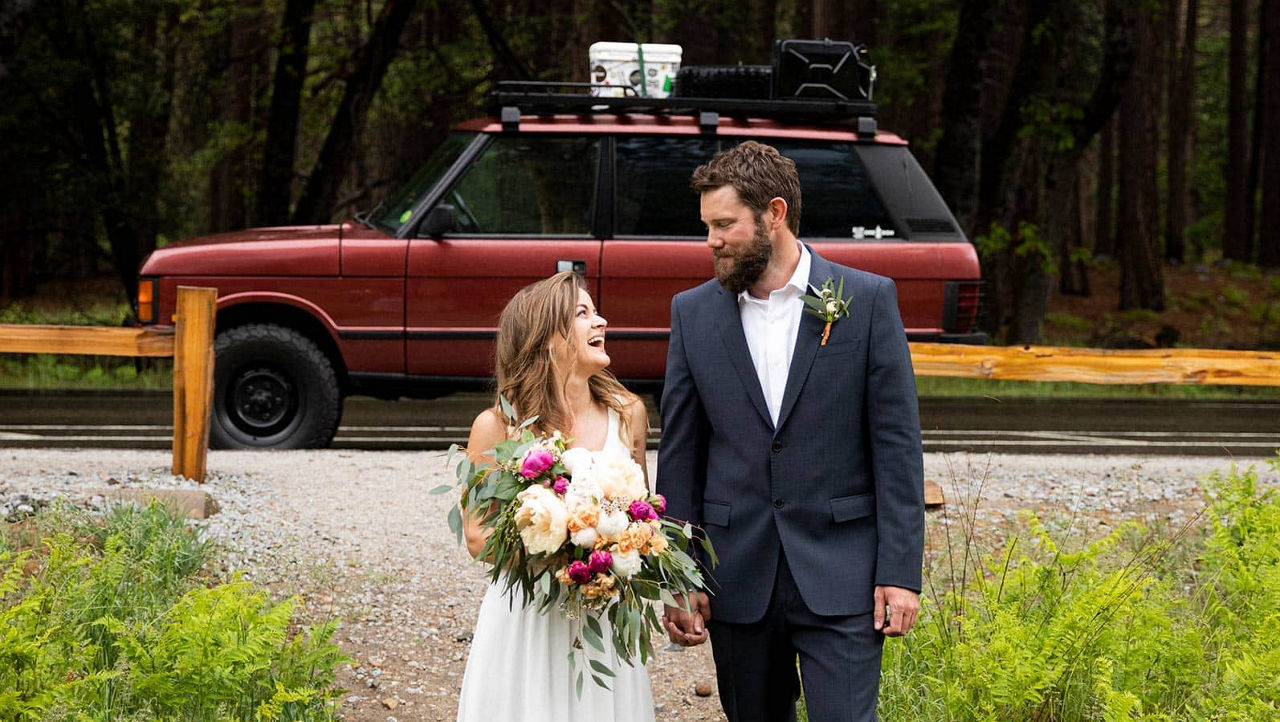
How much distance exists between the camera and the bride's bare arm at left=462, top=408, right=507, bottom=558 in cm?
354

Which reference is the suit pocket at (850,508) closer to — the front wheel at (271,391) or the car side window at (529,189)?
the car side window at (529,189)

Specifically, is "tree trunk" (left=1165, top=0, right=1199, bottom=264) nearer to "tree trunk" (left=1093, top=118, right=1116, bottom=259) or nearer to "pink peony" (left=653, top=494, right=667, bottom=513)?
"tree trunk" (left=1093, top=118, right=1116, bottom=259)

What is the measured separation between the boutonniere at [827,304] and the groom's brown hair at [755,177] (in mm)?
177

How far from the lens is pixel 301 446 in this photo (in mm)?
9156

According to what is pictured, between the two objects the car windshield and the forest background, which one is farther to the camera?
the forest background

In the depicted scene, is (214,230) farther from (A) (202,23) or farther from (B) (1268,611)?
(B) (1268,611)

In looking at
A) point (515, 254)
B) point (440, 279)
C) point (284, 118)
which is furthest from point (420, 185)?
point (284, 118)

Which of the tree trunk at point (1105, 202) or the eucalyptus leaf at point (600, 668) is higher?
the tree trunk at point (1105, 202)

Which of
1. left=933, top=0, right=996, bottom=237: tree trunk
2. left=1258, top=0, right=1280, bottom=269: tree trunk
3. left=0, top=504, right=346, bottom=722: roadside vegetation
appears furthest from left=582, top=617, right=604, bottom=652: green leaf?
left=1258, top=0, right=1280, bottom=269: tree trunk

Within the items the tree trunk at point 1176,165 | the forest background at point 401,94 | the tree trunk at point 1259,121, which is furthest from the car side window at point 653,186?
the tree trunk at point 1176,165

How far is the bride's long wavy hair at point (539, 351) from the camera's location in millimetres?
3676

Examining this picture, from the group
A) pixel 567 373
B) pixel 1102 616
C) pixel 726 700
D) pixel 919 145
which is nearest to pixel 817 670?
pixel 726 700

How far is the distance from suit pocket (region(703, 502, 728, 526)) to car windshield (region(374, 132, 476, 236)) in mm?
5903

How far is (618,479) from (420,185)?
6370 mm
